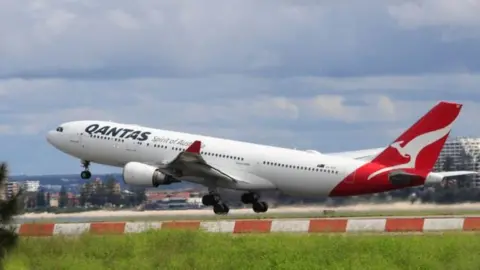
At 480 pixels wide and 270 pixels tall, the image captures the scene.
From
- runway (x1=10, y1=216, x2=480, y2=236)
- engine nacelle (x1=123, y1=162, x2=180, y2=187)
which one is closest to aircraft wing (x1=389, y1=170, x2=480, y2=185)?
engine nacelle (x1=123, y1=162, x2=180, y2=187)

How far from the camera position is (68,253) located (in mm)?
39781

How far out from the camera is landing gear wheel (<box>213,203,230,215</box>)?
68875mm

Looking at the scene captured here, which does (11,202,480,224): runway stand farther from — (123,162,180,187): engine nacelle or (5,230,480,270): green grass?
(5,230,480,270): green grass

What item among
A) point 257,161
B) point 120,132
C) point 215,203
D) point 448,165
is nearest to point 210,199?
point 215,203

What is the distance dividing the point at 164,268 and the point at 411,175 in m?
30.0

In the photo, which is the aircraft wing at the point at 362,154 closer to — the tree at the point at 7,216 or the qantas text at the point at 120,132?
the qantas text at the point at 120,132

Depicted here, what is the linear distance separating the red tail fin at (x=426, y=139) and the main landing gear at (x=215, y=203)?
33.6 feet

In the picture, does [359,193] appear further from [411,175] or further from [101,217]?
[101,217]

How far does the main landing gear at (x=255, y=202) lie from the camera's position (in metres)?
70.1

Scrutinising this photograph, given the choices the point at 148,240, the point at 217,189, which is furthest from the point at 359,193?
the point at 148,240

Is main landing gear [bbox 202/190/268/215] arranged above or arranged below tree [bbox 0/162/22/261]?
below

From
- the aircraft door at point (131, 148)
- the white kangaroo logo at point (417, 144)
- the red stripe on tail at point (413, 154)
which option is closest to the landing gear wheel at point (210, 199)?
the aircraft door at point (131, 148)

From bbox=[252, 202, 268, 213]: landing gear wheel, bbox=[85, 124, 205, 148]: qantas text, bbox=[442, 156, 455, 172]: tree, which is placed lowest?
bbox=[252, 202, 268, 213]: landing gear wheel

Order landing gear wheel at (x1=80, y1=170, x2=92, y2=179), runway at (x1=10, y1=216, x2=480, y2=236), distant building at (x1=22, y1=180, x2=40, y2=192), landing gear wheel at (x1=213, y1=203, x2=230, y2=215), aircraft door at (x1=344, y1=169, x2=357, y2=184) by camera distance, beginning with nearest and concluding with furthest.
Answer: distant building at (x1=22, y1=180, x2=40, y2=192), runway at (x1=10, y1=216, x2=480, y2=236), aircraft door at (x1=344, y1=169, x2=357, y2=184), landing gear wheel at (x1=213, y1=203, x2=230, y2=215), landing gear wheel at (x1=80, y1=170, x2=92, y2=179)
